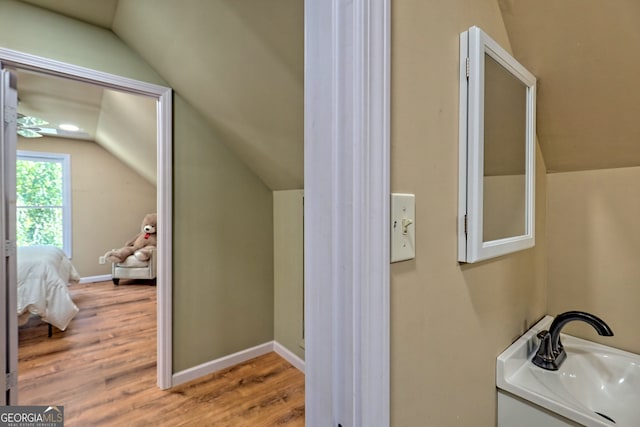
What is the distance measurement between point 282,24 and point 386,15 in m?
0.86

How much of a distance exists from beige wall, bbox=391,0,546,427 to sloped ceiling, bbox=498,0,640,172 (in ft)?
0.54

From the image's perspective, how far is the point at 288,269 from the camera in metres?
2.45

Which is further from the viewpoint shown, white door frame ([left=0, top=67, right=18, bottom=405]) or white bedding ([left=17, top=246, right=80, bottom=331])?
white bedding ([left=17, top=246, right=80, bottom=331])

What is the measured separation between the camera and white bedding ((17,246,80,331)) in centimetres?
272

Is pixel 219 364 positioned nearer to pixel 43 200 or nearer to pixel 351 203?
pixel 351 203

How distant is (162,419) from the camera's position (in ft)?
5.74

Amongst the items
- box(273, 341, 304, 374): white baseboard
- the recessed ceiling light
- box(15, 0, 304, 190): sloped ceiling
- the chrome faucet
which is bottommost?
box(273, 341, 304, 374): white baseboard

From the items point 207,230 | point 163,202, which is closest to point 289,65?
point 163,202

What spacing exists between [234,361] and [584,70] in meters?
2.64

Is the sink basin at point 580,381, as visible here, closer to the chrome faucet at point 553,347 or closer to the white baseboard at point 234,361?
the chrome faucet at point 553,347

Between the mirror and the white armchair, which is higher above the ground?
the mirror

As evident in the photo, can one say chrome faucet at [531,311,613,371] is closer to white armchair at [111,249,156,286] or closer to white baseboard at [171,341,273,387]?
white baseboard at [171,341,273,387]

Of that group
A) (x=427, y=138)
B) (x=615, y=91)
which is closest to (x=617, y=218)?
(x=615, y=91)

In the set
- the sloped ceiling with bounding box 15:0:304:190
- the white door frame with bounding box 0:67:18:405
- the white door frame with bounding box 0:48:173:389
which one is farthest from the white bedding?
the sloped ceiling with bounding box 15:0:304:190
